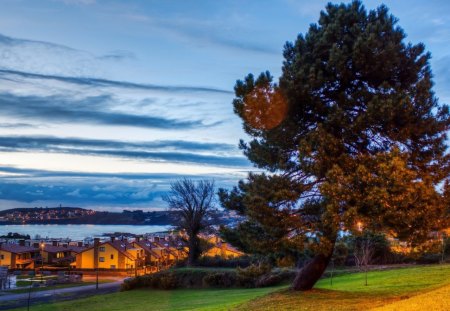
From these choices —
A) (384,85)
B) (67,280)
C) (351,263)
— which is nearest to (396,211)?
(384,85)

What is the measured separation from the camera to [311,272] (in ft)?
58.5

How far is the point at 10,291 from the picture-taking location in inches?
2004

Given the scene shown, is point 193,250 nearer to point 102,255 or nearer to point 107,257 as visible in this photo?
point 107,257

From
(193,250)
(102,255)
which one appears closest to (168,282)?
(193,250)

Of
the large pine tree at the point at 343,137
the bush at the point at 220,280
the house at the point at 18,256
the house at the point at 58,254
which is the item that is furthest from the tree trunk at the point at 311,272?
the house at the point at 18,256

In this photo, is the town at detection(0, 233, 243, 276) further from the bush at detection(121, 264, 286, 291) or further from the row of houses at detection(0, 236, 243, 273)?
the bush at detection(121, 264, 286, 291)

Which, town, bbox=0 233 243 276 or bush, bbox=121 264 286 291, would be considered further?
town, bbox=0 233 243 276

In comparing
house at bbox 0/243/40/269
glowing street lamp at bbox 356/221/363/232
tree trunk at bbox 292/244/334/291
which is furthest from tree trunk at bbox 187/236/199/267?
house at bbox 0/243/40/269

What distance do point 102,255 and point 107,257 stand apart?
0.98 meters

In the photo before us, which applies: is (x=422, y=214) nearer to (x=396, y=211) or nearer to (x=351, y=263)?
(x=396, y=211)

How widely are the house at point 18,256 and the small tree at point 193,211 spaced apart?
144ft

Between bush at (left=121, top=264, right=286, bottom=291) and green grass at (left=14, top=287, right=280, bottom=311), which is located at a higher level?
bush at (left=121, top=264, right=286, bottom=291)

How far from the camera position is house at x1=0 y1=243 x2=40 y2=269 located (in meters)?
82.1

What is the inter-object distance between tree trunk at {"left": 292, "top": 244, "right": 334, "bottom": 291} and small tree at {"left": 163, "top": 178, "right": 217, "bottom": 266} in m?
31.2
